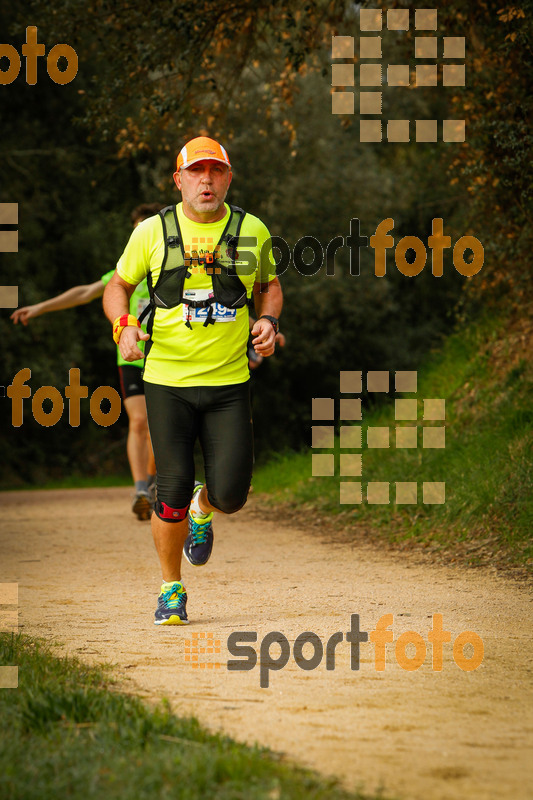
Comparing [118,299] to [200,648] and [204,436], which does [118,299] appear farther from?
[200,648]

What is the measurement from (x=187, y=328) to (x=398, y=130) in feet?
43.8

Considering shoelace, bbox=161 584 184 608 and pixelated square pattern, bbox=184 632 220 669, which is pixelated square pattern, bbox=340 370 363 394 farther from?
pixelated square pattern, bbox=184 632 220 669

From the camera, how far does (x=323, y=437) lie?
1303 centimetres

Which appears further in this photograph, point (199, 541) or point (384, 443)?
point (384, 443)

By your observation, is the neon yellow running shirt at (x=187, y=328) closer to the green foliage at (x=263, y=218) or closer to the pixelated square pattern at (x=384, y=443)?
the pixelated square pattern at (x=384, y=443)

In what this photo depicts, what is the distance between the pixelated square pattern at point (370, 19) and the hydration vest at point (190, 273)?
5768 mm

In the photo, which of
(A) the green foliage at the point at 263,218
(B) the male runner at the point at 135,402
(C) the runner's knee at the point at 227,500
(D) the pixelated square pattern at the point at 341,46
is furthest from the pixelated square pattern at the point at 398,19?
(C) the runner's knee at the point at 227,500

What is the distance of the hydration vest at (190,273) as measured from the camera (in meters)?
5.19

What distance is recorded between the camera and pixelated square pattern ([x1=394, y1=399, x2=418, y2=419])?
1145 cm

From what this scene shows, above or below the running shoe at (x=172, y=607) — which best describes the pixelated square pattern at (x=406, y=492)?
above

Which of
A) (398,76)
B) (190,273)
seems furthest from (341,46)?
(190,273)

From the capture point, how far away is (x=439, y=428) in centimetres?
1036

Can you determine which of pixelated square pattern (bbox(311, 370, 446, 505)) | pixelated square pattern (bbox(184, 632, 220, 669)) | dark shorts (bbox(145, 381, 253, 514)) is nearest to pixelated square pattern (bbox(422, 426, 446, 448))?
pixelated square pattern (bbox(311, 370, 446, 505))

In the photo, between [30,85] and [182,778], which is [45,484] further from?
[182,778]
